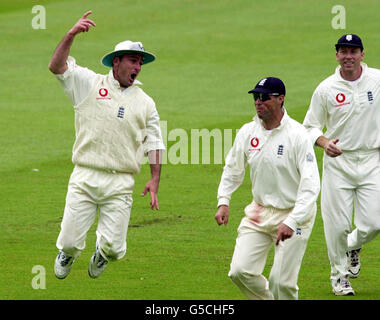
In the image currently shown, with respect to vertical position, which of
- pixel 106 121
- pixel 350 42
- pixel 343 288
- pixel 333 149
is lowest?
Answer: pixel 343 288

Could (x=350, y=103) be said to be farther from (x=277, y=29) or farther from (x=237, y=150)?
(x=277, y=29)

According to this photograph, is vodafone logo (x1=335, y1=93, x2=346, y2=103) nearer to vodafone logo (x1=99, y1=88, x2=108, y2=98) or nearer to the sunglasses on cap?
the sunglasses on cap

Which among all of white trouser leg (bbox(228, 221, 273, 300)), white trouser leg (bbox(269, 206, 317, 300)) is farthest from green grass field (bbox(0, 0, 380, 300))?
white trouser leg (bbox(269, 206, 317, 300))

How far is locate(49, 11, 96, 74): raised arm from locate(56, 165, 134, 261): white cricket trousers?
117 centimetres

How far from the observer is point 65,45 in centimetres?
1113

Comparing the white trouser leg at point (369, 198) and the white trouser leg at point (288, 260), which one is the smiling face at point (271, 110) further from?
the white trouser leg at point (369, 198)

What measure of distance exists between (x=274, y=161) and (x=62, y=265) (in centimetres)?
302

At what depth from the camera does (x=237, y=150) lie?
10641mm

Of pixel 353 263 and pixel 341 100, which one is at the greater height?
pixel 341 100

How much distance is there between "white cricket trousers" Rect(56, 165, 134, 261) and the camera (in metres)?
11.5

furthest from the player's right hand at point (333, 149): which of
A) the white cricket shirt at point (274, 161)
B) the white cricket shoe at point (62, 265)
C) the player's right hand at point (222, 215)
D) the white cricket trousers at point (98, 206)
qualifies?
the white cricket shoe at point (62, 265)

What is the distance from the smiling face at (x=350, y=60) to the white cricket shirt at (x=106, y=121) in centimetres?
236

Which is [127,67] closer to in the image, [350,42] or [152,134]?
[152,134]

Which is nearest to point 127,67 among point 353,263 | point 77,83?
point 77,83
